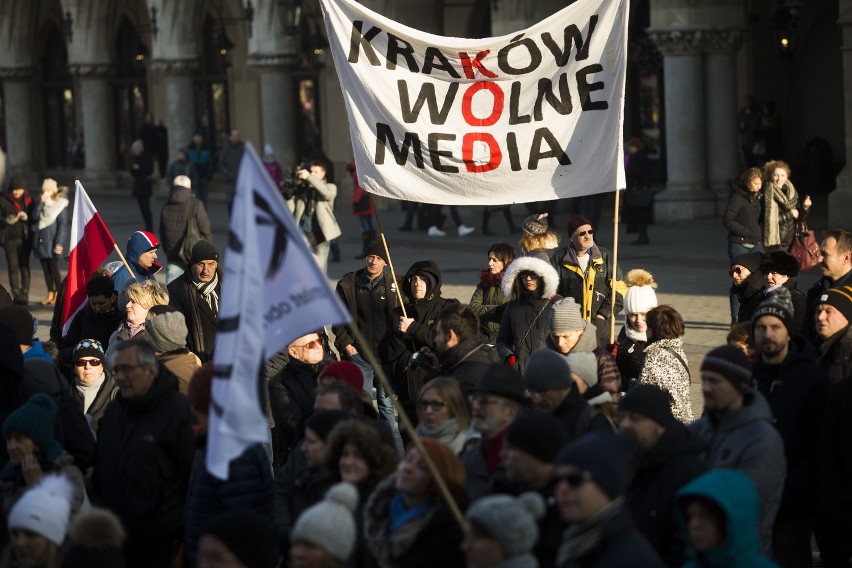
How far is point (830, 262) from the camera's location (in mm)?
9375

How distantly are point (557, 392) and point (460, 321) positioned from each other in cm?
166

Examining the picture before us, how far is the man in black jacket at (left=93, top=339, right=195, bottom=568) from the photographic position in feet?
21.2

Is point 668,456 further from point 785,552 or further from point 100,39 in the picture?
point 100,39

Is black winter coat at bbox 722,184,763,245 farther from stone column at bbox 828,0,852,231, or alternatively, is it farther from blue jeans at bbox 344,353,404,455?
stone column at bbox 828,0,852,231

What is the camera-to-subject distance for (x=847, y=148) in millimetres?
20016

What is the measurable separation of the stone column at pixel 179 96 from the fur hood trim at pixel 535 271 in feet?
84.4

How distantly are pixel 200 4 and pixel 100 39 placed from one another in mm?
3997

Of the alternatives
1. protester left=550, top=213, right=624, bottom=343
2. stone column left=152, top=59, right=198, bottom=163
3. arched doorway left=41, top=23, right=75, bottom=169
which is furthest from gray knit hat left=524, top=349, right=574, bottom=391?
arched doorway left=41, top=23, right=75, bottom=169

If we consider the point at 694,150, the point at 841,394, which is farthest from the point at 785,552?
the point at 694,150

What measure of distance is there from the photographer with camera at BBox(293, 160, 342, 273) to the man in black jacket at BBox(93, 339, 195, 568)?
11.7 meters

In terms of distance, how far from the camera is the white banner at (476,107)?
9.48 m

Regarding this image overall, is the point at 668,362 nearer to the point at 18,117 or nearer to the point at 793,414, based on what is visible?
the point at 793,414

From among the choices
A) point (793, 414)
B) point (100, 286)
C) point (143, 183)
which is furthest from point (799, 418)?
point (143, 183)

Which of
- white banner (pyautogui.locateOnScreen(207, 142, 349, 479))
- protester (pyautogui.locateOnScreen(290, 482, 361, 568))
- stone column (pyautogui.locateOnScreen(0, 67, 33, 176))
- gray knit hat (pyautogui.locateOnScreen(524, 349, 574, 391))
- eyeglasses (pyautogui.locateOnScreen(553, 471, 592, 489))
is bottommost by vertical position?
stone column (pyautogui.locateOnScreen(0, 67, 33, 176))
